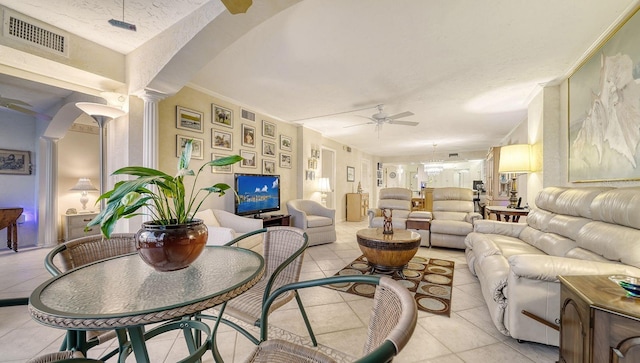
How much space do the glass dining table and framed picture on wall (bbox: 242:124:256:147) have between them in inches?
124

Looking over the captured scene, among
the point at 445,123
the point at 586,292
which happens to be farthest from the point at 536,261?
the point at 445,123

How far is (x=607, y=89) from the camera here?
2.12m

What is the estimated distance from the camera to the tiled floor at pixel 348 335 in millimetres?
1568

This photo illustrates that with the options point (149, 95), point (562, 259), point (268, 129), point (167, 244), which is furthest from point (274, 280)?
point (268, 129)

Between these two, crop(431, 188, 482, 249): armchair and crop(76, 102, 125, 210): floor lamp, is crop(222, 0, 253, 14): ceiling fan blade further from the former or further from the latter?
crop(431, 188, 482, 249): armchair

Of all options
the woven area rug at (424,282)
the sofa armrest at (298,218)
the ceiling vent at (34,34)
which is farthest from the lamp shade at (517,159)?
the ceiling vent at (34,34)

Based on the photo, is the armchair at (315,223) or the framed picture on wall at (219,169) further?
the armchair at (315,223)

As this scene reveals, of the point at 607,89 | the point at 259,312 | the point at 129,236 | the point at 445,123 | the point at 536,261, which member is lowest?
the point at 259,312

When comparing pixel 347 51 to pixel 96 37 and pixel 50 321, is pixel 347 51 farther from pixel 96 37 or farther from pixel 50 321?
pixel 50 321

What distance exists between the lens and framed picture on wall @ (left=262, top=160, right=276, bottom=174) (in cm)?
458

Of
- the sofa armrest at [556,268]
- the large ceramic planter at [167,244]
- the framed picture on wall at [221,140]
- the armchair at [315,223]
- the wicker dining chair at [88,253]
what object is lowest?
the armchair at [315,223]

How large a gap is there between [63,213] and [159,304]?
6.04 metres

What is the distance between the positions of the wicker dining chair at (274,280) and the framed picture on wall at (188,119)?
2331 mm

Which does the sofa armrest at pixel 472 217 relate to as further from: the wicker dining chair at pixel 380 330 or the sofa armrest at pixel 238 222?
the wicker dining chair at pixel 380 330
